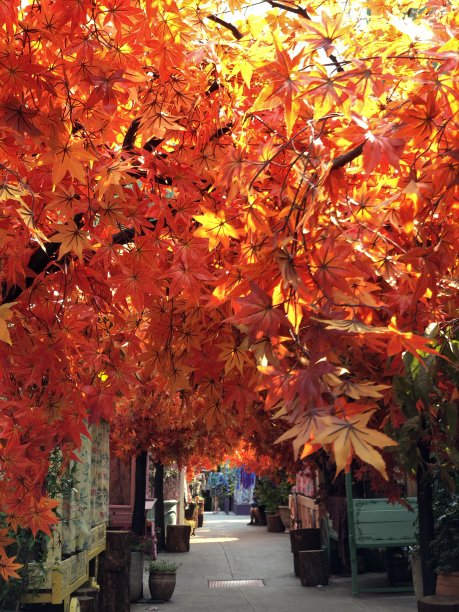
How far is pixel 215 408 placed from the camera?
157 inches

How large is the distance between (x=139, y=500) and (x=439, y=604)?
1096cm

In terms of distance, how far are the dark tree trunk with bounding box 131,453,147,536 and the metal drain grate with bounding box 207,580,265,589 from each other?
1.92m

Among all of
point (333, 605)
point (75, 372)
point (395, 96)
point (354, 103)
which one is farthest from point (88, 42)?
point (333, 605)

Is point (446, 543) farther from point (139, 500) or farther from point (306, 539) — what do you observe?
point (139, 500)

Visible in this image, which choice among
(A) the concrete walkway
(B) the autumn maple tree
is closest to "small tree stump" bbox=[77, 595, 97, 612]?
(B) the autumn maple tree

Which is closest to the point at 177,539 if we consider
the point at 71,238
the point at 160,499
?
the point at 160,499

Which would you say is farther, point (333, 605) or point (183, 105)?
point (333, 605)

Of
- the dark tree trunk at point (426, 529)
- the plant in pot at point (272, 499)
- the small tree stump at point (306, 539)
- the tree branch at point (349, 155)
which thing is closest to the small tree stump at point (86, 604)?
the dark tree trunk at point (426, 529)

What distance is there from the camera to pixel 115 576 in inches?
433

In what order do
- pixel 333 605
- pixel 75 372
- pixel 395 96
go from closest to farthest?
pixel 395 96 → pixel 75 372 → pixel 333 605

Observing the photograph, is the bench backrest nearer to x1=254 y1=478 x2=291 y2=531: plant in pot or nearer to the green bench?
the green bench

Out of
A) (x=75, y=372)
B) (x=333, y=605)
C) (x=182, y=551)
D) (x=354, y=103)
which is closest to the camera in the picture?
(x=354, y=103)

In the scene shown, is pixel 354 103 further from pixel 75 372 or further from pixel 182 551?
pixel 182 551

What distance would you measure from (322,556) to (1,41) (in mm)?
12504
